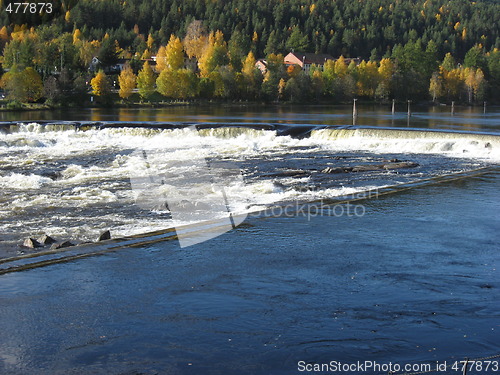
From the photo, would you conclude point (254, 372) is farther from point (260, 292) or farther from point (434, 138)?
point (434, 138)

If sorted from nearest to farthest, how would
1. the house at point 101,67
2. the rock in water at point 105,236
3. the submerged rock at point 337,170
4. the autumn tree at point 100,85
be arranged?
the rock in water at point 105,236, the submerged rock at point 337,170, the autumn tree at point 100,85, the house at point 101,67

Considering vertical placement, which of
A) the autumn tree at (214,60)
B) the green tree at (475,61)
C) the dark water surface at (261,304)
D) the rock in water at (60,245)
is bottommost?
the dark water surface at (261,304)

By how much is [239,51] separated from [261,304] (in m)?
107

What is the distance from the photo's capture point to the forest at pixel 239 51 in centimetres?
8600

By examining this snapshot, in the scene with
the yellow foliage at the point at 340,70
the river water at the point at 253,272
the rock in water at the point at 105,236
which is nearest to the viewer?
the river water at the point at 253,272

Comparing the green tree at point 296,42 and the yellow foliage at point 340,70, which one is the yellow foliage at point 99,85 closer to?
the yellow foliage at point 340,70

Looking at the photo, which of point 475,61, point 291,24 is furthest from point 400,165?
point 291,24

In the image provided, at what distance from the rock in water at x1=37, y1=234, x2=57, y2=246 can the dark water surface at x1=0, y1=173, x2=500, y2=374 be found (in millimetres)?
2006

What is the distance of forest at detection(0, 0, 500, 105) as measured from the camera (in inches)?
3386

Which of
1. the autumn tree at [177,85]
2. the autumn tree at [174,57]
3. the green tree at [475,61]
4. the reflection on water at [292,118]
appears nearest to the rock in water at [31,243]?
the reflection on water at [292,118]

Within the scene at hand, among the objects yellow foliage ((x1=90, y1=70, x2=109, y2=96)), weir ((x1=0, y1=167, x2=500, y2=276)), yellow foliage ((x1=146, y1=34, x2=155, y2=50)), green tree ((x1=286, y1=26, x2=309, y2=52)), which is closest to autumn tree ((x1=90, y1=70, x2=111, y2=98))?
yellow foliage ((x1=90, y1=70, x2=109, y2=96))

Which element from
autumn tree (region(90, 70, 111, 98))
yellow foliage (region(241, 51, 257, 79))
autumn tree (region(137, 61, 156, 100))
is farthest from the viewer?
yellow foliage (region(241, 51, 257, 79))

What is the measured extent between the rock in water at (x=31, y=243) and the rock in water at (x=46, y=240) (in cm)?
11
